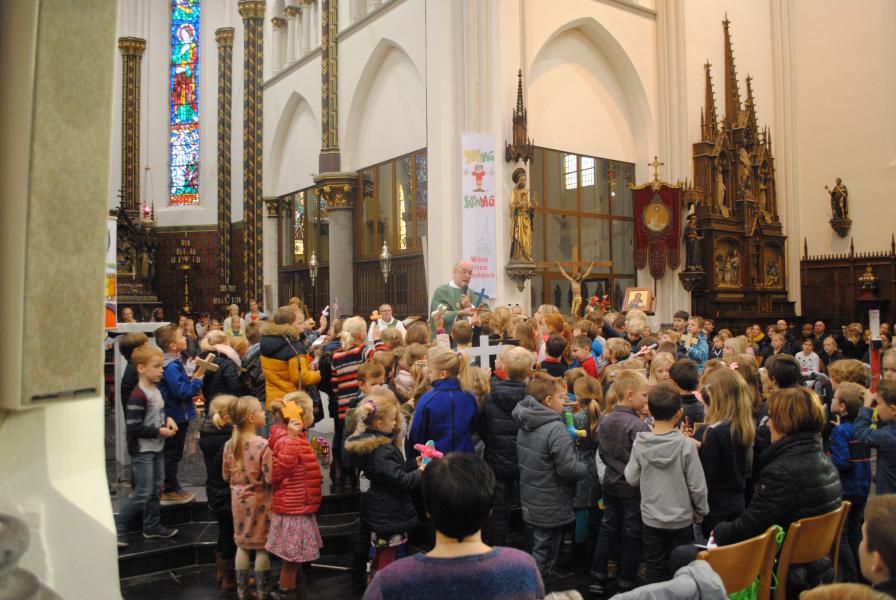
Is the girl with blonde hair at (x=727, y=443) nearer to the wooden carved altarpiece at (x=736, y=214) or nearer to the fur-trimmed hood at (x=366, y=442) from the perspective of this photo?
the fur-trimmed hood at (x=366, y=442)

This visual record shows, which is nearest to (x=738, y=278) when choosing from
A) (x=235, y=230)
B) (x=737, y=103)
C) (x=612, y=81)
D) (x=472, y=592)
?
(x=737, y=103)

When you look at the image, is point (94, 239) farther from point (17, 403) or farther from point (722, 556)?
point (722, 556)

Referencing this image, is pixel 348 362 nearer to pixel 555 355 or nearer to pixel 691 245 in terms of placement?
pixel 555 355

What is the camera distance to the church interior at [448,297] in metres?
1.93

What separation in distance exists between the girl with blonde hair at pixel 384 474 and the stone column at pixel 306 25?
1598 cm

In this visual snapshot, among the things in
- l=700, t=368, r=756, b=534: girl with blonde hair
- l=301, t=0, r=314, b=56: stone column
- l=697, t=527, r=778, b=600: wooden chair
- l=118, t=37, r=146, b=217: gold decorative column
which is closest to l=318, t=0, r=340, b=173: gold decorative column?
l=301, t=0, r=314, b=56: stone column

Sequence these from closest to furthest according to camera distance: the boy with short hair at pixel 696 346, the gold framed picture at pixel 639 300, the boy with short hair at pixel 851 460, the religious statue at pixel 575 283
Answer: the boy with short hair at pixel 851 460, the boy with short hair at pixel 696 346, the religious statue at pixel 575 283, the gold framed picture at pixel 639 300

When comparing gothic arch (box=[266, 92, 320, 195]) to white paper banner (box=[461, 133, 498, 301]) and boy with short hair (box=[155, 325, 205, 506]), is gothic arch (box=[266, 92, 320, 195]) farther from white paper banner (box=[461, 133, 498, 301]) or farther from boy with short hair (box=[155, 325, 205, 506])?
boy with short hair (box=[155, 325, 205, 506])

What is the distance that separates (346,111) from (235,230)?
651cm

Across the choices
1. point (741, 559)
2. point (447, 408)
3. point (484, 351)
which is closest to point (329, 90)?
point (484, 351)

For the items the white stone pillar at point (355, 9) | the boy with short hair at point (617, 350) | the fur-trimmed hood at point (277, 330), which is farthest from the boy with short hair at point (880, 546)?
the white stone pillar at point (355, 9)

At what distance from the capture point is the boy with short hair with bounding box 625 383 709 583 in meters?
4.14

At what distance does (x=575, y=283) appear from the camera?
48.3 feet

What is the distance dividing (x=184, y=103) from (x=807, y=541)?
2262cm
